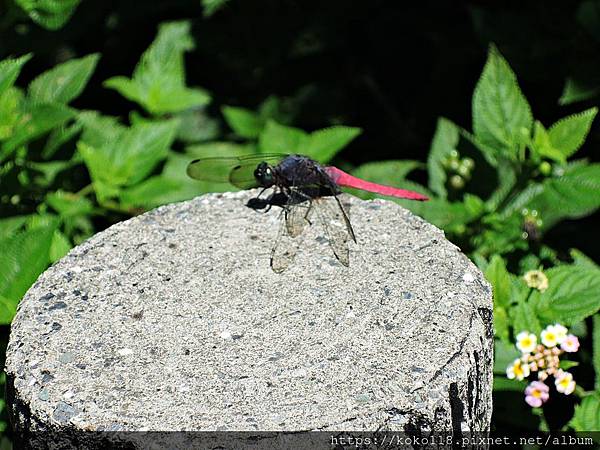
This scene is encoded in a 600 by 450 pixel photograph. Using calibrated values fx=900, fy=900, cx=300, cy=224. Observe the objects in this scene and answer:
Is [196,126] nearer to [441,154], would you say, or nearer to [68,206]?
[68,206]

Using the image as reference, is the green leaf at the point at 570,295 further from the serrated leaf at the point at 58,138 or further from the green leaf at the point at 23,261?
the serrated leaf at the point at 58,138

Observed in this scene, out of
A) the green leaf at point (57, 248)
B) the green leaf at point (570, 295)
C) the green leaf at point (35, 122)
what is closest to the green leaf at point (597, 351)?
the green leaf at point (570, 295)

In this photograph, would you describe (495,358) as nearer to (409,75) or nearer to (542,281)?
(542,281)

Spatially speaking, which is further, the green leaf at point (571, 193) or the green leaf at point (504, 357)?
the green leaf at point (571, 193)

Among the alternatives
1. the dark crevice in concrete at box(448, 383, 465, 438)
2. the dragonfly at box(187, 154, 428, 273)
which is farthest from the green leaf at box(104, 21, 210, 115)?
the dark crevice in concrete at box(448, 383, 465, 438)

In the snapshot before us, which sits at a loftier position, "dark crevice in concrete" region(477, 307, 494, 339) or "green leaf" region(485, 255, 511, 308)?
"dark crevice in concrete" region(477, 307, 494, 339)

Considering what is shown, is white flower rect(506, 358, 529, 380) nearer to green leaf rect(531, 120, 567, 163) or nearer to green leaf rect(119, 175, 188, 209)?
green leaf rect(531, 120, 567, 163)

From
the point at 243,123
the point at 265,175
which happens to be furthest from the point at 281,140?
the point at 265,175
